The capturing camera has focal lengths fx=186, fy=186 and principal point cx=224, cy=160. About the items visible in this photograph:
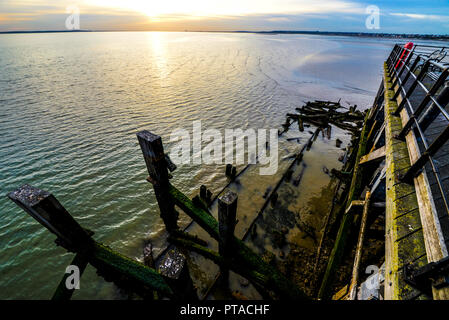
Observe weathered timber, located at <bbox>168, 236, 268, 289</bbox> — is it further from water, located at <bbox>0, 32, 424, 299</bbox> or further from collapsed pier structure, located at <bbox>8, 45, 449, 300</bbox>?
water, located at <bbox>0, 32, 424, 299</bbox>

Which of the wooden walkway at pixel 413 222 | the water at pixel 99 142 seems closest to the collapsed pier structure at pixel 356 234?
the wooden walkway at pixel 413 222

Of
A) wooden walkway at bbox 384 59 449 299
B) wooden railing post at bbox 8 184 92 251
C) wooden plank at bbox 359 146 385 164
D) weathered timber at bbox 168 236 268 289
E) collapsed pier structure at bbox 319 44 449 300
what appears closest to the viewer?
collapsed pier structure at bbox 319 44 449 300

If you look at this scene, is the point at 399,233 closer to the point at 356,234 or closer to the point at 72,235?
the point at 356,234

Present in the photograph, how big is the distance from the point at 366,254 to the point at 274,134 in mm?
8964

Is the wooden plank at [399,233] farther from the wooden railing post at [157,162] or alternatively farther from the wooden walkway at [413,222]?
the wooden railing post at [157,162]

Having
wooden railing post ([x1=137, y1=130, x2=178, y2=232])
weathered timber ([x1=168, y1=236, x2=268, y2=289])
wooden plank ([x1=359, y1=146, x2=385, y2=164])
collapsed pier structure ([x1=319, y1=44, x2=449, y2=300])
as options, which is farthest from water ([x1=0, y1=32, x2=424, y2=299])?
collapsed pier structure ([x1=319, y1=44, x2=449, y2=300])

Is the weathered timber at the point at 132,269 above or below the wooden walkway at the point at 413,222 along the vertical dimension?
below

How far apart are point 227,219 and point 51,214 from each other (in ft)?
8.46

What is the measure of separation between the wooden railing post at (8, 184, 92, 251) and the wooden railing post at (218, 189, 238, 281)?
90.6 inches

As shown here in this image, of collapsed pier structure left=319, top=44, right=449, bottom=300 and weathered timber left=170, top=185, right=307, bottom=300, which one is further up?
collapsed pier structure left=319, top=44, right=449, bottom=300

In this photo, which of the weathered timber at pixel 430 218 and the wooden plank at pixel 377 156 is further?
the wooden plank at pixel 377 156

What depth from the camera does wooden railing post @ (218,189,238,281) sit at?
9.66 ft

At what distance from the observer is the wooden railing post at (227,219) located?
9.66ft

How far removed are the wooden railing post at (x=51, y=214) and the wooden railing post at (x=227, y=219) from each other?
2.30 m
